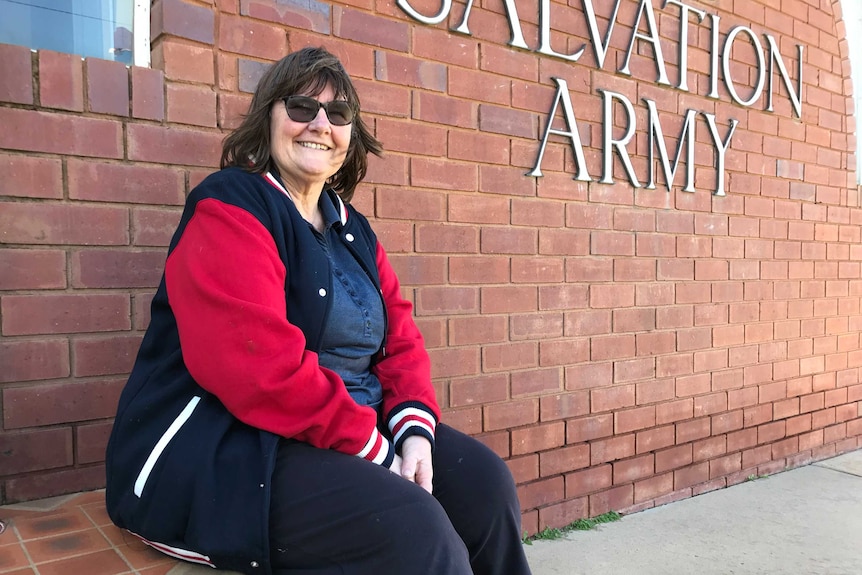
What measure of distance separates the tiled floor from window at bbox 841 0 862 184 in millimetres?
4567

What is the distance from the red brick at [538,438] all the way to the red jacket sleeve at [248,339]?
4.77 feet

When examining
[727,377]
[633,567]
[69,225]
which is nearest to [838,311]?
[727,377]

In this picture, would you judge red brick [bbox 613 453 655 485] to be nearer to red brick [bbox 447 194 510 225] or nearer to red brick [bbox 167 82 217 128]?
red brick [bbox 447 194 510 225]

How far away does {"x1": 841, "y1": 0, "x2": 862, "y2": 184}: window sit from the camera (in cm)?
436

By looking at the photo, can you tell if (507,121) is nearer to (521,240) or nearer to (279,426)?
(521,240)

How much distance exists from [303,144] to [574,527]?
2.12m

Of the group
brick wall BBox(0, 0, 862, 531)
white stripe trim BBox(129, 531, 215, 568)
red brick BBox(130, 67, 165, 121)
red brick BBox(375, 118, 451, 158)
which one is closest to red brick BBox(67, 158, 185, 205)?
brick wall BBox(0, 0, 862, 531)

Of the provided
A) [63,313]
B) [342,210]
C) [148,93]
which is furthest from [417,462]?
[148,93]

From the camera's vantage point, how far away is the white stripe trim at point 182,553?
4.66 feet

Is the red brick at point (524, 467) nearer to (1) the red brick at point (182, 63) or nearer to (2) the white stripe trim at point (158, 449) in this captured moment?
(2) the white stripe trim at point (158, 449)

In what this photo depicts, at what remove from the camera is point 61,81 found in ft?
6.21

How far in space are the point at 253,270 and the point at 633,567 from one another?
6.55 ft

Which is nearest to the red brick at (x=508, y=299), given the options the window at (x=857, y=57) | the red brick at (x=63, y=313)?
the red brick at (x=63, y=313)

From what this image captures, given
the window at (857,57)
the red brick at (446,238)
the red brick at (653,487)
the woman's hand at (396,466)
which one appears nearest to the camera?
the woman's hand at (396,466)
